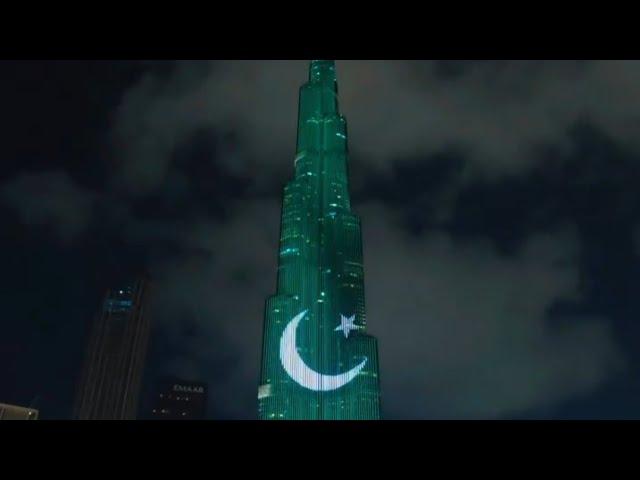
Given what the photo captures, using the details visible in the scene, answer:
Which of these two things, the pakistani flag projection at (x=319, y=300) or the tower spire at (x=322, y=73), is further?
the tower spire at (x=322, y=73)

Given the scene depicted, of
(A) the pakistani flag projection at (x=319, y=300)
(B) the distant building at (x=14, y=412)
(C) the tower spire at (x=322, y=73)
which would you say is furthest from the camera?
(C) the tower spire at (x=322, y=73)

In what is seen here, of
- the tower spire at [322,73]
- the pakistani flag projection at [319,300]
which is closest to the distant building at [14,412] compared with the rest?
the pakistani flag projection at [319,300]

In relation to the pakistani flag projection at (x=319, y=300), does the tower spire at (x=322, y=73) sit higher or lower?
higher

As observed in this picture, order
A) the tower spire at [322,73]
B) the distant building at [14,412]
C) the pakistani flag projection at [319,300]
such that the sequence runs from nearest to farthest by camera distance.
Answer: the distant building at [14,412]
the pakistani flag projection at [319,300]
the tower spire at [322,73]

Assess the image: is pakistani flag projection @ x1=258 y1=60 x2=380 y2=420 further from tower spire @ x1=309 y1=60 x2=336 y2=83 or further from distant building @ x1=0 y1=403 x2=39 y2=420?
distant building @ x1=0 y1=403 x2=39 y2=420

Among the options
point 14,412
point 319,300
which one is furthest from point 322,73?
point 14,412

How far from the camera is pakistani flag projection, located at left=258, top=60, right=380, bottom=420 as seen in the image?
4764 inches

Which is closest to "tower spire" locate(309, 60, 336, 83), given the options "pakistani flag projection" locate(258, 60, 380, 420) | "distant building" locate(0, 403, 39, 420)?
"pakistani flag projection" locate(258, 60, 380, 420)

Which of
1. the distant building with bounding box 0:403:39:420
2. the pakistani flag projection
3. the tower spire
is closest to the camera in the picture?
the distant building with bounding box 0:403:39:420

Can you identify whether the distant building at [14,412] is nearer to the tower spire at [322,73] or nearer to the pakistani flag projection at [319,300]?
the pakistani flag projection at [319,300]

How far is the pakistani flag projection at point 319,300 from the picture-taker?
121000 millimetres

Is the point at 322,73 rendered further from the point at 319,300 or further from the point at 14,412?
the point at 14,412
